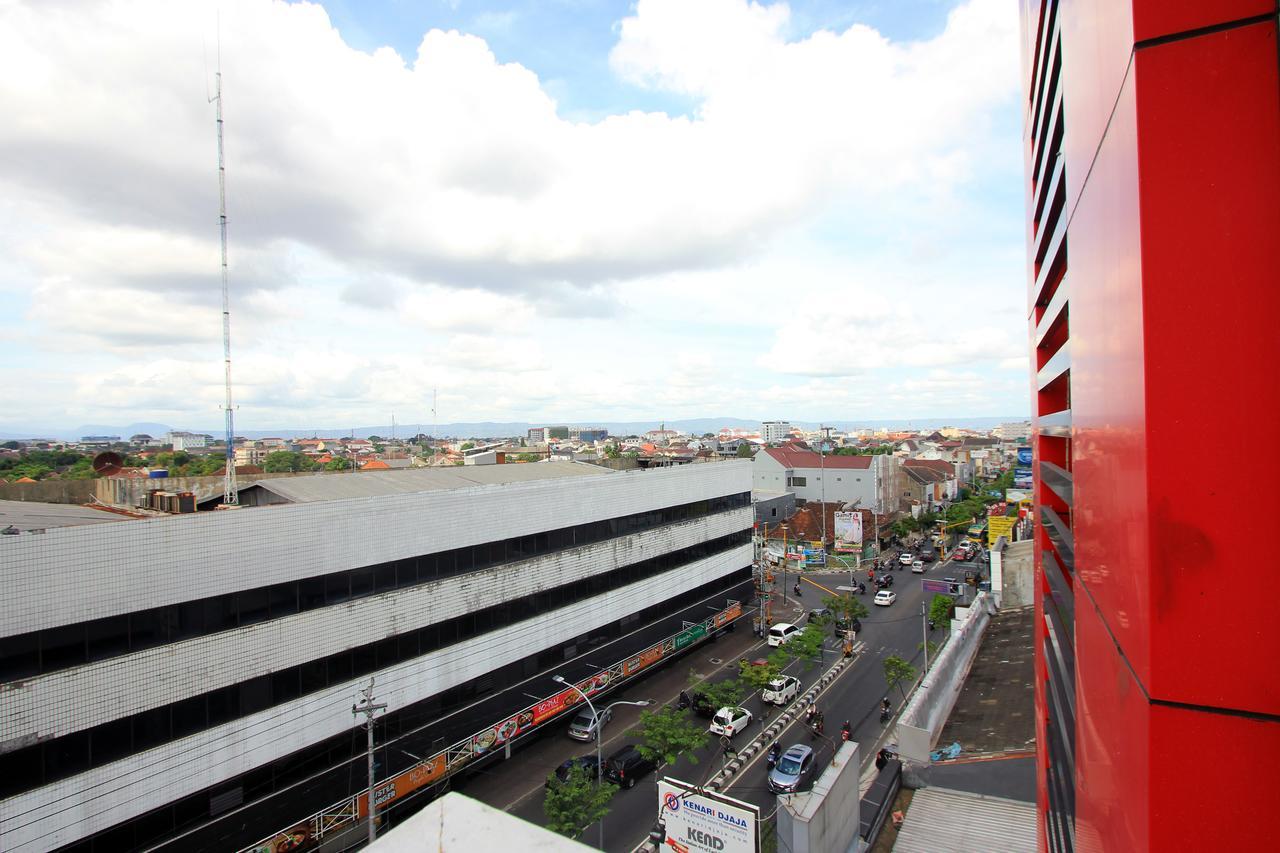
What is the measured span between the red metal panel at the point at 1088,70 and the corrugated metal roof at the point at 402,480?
21.2 m

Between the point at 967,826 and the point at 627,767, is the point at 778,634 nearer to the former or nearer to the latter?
the point at 627,767

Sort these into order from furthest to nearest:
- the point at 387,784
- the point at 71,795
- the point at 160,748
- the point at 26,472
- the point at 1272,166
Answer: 1. the point at 26,472
2. the point at 387,784
3. the point at 160,748
4. the point at 71,795
5. the point at 1272,166

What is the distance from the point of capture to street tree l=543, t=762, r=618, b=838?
18.2 m

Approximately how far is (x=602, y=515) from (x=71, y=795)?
18.5m

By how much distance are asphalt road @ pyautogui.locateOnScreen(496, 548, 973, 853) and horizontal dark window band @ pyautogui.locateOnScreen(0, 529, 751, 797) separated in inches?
240

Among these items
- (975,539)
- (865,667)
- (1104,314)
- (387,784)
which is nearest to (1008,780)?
(865,667)

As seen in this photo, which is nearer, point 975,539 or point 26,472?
point 26,472

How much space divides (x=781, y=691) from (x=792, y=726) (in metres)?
2.36

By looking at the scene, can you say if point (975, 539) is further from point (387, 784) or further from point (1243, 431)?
point (1243, 431)

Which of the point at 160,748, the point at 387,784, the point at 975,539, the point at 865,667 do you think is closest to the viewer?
the point at 160,748

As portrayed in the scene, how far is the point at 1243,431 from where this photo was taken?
2.33 metres

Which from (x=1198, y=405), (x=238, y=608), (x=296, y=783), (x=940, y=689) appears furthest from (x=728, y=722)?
(x=1198, y=405)

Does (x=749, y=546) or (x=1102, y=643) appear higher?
(x=1102, y=643)

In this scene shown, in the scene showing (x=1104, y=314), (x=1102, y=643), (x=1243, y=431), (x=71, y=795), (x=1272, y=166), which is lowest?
(x=71, y=795)
